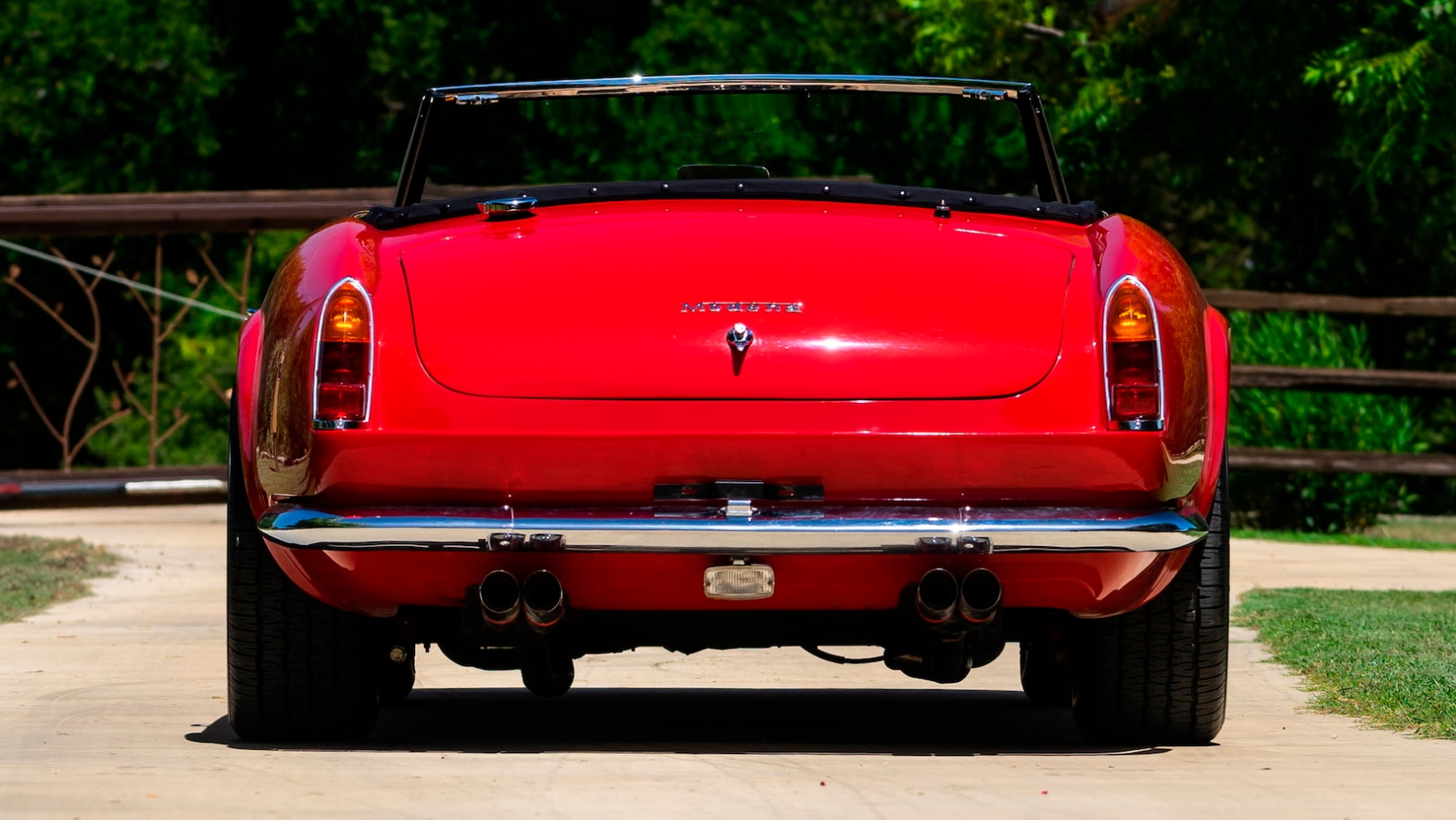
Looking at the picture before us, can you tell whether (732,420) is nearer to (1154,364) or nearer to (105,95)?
(1154,364)

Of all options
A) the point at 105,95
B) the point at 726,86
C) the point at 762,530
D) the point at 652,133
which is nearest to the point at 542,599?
the point at 762,530

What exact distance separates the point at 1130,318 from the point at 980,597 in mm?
603

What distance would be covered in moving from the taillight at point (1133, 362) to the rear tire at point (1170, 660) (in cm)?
54

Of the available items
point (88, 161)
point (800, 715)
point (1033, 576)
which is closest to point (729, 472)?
point (1033, 576)

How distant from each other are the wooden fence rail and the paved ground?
7285 millimetres

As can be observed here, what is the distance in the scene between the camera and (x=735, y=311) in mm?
4480

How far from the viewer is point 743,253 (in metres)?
4.59

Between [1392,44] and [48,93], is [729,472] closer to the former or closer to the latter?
[1392,44]

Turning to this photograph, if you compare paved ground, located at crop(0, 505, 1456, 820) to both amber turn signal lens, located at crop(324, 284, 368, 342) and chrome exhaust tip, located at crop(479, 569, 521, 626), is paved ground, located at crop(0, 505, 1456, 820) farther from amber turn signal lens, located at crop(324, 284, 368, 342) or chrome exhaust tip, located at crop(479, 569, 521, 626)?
amber turn signal lens, located at crop(324, 284, 368, 342)

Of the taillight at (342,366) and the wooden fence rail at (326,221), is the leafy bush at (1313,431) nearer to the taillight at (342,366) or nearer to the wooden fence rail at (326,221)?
the wooden fence rail at (326,221)

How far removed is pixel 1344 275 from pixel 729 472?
71.5 ft

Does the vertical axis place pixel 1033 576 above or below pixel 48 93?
below

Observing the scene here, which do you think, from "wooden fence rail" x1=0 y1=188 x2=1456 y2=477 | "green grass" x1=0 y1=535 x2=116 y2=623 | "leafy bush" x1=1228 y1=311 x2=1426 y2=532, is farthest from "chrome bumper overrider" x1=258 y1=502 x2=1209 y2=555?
"leafy bush" x1=1228 y1=311 x2=1426 y2=532

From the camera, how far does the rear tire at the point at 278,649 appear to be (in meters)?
4.96
